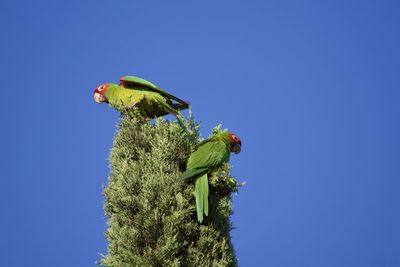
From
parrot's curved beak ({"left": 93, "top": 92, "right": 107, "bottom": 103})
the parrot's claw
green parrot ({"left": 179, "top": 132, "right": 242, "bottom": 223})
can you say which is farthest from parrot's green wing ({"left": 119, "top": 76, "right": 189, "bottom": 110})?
green parrot ({"left": 179, "top": 132, "right": 242, "bottom": 223})

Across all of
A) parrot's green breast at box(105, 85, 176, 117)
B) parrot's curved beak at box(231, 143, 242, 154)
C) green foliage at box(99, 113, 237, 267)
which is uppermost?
parrot's green breast at box(105, 85, 176, 117)

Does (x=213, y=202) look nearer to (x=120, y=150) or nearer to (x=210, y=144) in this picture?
(x=210, y=144)

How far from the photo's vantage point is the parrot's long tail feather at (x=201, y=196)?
607cm

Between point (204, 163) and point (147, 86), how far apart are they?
1656 mm

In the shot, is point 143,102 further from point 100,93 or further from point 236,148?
point 236,148

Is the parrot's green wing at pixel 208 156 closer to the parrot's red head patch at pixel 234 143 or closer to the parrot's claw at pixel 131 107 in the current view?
the parrot's red head patch at pixel 234 143

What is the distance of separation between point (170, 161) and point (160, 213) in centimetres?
82

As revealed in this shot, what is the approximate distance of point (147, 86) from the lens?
7133 mm

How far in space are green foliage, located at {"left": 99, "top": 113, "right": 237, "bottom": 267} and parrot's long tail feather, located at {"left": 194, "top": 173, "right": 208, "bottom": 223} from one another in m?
0.16

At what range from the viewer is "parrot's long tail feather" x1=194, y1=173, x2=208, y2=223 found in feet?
19.9

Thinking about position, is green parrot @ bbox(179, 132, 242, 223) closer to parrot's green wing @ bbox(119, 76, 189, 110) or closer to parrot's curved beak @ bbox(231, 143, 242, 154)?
parrot's curved beak @ bbox(231, 143, 242, 154)

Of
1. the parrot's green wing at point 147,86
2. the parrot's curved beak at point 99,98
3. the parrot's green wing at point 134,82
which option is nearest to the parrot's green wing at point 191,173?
the parrot's green wing at point 147,86

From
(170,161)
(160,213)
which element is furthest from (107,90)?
(160,213)

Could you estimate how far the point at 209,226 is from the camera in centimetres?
637
